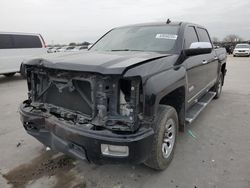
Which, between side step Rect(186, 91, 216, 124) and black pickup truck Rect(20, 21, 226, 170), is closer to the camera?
black pickup truck Rect(20, 21, 226, 170)

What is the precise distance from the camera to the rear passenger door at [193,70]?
346 centimetres

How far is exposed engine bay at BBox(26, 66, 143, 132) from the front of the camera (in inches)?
89.5

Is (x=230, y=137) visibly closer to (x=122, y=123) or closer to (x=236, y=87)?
(x=122, y=123)

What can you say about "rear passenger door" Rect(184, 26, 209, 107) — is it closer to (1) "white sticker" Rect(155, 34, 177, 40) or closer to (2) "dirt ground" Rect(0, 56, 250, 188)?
(1) "white sticker" Rect(155, 34, 177, 40)

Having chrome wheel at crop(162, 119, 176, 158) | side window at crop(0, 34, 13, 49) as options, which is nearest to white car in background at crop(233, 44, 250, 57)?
side window at crop(0, 34, 13, 49)

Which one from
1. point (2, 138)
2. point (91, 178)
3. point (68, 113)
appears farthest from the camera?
point (2, 138)

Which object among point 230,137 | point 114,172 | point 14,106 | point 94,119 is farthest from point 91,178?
point 14,106

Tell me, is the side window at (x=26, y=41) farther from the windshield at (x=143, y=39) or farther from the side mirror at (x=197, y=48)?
the side mirror at (x=197, y=48)

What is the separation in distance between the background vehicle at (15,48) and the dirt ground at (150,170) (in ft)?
21.0

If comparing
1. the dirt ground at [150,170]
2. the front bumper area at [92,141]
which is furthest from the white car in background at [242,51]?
the front bumper area at [92,141]

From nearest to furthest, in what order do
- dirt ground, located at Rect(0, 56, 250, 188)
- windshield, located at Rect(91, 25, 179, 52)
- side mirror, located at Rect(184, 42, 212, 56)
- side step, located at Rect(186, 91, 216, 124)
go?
dirt ground, located at Rect(0, 56, 250, 188) < side mirror, located at Rect(184, 42, 212, 56) < windshield, located at Rect(91, 25, 179, 52) < side step, located at Rect(186, 91, 216, 124)

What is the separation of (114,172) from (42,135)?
1005mm

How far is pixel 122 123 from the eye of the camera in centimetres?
229

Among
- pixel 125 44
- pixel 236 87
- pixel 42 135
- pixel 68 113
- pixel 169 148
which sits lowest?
pixel 236 87
